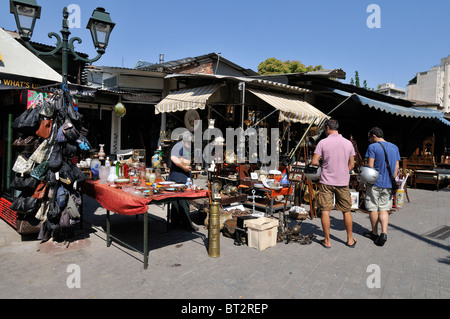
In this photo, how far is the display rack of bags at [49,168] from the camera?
15.0 feet

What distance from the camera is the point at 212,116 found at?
34.8 feet

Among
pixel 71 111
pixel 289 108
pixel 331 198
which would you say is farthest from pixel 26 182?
pixel 289 108

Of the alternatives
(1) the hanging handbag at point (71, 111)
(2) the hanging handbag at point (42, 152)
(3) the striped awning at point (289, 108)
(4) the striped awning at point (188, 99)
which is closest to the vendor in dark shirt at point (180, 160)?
(1) the hanging handbag at point (71, 111)

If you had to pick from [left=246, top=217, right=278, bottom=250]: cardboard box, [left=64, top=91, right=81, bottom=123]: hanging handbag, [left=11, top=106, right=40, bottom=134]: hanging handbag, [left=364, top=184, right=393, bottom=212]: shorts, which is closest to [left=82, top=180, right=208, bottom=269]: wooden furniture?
[left=246, top=217, right=278, bottom=250]: cardboard box

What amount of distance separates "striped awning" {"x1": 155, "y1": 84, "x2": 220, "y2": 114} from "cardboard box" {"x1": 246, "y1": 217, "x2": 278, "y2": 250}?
4.54 metres

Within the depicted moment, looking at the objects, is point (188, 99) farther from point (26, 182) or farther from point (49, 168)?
point (26, 182)

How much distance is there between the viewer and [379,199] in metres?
5.13

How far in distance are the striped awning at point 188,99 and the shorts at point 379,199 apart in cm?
502

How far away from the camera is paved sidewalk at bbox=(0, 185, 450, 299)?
340cm

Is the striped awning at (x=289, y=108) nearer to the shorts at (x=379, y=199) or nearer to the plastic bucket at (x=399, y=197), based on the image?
the plastic bucket at (x=399, y=197)

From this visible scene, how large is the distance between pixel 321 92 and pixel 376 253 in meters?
7.27
